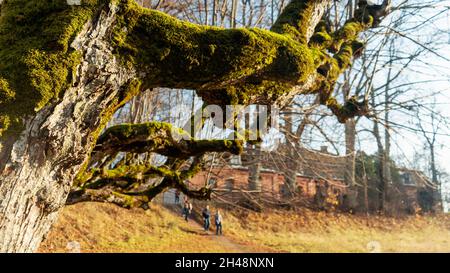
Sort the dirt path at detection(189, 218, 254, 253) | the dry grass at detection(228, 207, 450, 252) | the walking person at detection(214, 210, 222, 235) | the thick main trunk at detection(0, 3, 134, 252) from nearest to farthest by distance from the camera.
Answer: the thick main trunk at detection(0, 3, 134, 252), the dirt path at detection(189, 218, 254, 253), the dry grass at detection(228, 207, 450, 252), the walking person at detection(214, 210, 222, 235)

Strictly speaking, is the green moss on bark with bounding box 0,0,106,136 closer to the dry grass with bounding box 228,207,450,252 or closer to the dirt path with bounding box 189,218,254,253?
the dirt path with bounding box 189,218,254,253

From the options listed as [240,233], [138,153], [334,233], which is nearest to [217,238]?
[240,233]

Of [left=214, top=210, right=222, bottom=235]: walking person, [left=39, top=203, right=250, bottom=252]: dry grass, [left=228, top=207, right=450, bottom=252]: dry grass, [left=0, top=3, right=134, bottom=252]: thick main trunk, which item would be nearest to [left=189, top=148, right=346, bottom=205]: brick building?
[left=214, top=210, right=222, bottom=235]: walking person

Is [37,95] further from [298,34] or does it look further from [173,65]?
[298,34]

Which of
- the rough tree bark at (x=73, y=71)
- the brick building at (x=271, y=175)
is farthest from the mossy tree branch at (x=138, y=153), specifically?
the brick building at (x=271, y=175)

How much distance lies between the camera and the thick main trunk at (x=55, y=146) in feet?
5.90

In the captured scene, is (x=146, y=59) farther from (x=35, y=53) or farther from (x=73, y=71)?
(x=35, y=53)

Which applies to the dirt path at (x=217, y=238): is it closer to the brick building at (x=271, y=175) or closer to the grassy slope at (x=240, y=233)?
the grassy slope at (x=240, y=233)

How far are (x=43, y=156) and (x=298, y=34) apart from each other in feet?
8.89

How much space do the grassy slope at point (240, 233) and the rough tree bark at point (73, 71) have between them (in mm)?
Answer: 7963

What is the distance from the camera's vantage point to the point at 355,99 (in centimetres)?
457

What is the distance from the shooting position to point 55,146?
1965 mm

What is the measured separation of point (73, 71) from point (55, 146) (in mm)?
472

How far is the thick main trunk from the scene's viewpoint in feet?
5.90
